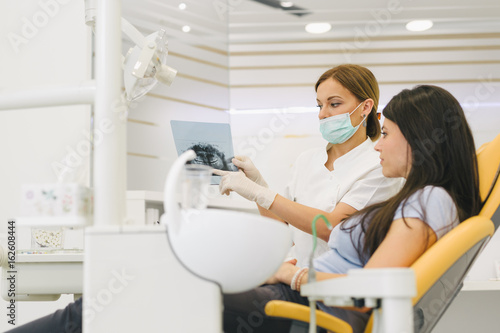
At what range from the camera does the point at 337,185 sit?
75.3 inches

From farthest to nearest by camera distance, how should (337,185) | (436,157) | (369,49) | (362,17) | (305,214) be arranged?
(369,49) → (362,17) → (337,185) → (305,214) → (436,157)

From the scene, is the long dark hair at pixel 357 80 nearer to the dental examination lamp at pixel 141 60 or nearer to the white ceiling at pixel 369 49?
the dental examination lamp at pixel 141 60

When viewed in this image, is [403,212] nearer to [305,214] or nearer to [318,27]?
[305,214]

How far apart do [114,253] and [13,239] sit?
5.35 ft

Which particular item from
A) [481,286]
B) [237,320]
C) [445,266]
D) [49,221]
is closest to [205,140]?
[237,320]

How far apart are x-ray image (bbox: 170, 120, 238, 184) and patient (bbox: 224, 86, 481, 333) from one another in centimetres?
48

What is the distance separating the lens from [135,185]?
3.06m

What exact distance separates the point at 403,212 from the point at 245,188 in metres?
0.65

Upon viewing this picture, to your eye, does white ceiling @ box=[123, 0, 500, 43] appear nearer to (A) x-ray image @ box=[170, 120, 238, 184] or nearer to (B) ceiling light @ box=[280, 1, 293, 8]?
(B) ceiling light @ box=[280, 1, 293, 8]

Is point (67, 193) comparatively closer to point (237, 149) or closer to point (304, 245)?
point (304, 245)

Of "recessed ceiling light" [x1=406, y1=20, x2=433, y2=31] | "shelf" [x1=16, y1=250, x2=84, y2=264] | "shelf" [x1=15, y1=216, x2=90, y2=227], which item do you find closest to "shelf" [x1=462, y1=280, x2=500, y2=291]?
"shelf" [x1=16, y1=250, x2=84, y2=264]

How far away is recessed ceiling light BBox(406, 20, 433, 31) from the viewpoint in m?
4.12

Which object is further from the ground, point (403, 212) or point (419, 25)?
point (419, 25)

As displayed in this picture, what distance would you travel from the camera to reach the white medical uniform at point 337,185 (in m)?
1.82
